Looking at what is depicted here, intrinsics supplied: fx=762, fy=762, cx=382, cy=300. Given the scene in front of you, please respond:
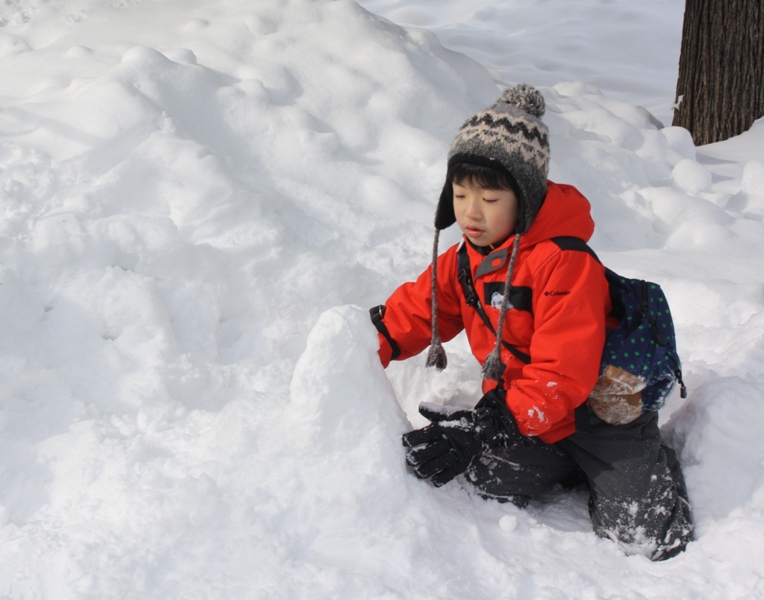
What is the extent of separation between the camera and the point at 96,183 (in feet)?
8.80

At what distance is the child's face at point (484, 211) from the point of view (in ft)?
6.35

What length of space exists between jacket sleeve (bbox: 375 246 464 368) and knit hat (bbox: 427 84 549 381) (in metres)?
0.27

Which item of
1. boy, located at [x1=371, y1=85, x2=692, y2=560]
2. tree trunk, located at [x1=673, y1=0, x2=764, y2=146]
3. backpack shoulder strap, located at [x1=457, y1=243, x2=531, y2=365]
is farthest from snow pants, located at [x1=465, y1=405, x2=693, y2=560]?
tree trunk, located at [x1=673, y1=0, x2=764, y2=146]

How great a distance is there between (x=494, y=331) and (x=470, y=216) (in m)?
0.32

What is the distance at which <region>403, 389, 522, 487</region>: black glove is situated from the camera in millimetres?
1899

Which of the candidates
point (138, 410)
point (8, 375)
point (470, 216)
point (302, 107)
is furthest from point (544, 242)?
point (302, 107)

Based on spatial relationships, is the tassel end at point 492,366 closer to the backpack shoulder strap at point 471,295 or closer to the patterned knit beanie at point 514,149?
the backpack shoulder strap at point 471,295

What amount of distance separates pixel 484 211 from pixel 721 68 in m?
3.65

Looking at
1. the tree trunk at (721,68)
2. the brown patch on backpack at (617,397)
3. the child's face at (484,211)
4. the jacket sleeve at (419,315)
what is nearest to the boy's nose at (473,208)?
the child's face at (484,211)

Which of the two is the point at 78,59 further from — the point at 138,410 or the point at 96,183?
the point at 138,410

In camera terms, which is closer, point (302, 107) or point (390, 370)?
point (390, 370)

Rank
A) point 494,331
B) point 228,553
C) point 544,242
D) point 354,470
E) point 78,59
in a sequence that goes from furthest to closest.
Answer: point 78,59
point 494,331
point 544,242
point 354,470
point 228,553

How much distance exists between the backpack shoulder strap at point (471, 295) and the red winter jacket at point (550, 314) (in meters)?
0.02

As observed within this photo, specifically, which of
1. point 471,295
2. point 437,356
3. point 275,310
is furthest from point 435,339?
point 275,310
